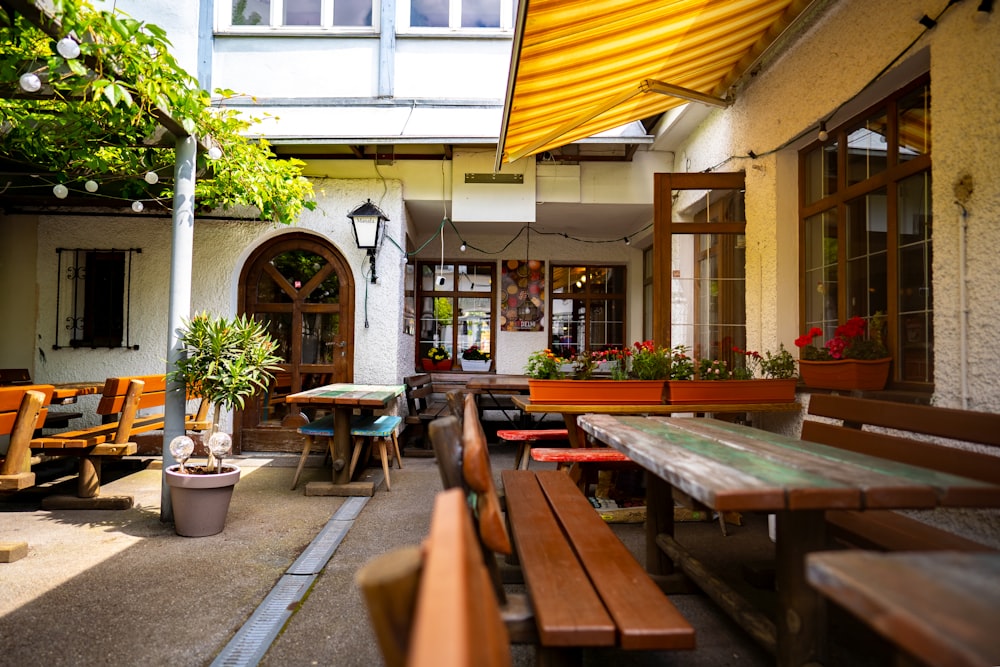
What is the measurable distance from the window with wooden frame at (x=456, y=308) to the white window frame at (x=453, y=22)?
321 centimetres

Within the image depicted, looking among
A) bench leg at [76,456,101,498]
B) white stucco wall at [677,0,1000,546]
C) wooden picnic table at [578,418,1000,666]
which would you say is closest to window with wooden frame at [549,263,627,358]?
white stucco wall at [677,0,1000,546]

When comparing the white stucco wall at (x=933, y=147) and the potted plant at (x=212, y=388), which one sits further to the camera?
the potted plant at (x=212, y=388)

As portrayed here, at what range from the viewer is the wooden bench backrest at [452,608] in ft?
1.69

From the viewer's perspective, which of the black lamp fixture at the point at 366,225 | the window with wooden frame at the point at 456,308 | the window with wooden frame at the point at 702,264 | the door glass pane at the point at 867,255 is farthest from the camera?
the window with wooden frame at the point at 456,308

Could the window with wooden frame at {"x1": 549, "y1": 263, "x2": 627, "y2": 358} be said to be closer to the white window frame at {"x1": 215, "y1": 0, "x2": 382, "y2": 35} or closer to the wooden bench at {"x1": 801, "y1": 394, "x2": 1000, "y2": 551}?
the white window frame at {"x1": 215, "y1": 0, "x2": 382, "y2": 35}

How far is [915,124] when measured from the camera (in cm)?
323

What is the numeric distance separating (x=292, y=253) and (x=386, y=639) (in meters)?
6.44

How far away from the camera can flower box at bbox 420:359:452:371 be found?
841 centimetres

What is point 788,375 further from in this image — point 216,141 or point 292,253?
point 292,253

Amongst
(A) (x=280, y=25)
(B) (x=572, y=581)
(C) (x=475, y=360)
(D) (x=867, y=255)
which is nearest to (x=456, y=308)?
(C) (x=475, y=360)

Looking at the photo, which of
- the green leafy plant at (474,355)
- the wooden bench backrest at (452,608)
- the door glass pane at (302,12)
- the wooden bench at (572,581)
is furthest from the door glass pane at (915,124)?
the green leafy plant at (474,355)

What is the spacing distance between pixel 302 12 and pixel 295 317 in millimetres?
3261

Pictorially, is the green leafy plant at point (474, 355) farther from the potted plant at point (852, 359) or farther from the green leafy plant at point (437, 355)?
the potted plant at point (852, 359)

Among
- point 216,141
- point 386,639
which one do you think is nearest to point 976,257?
point 386,639
